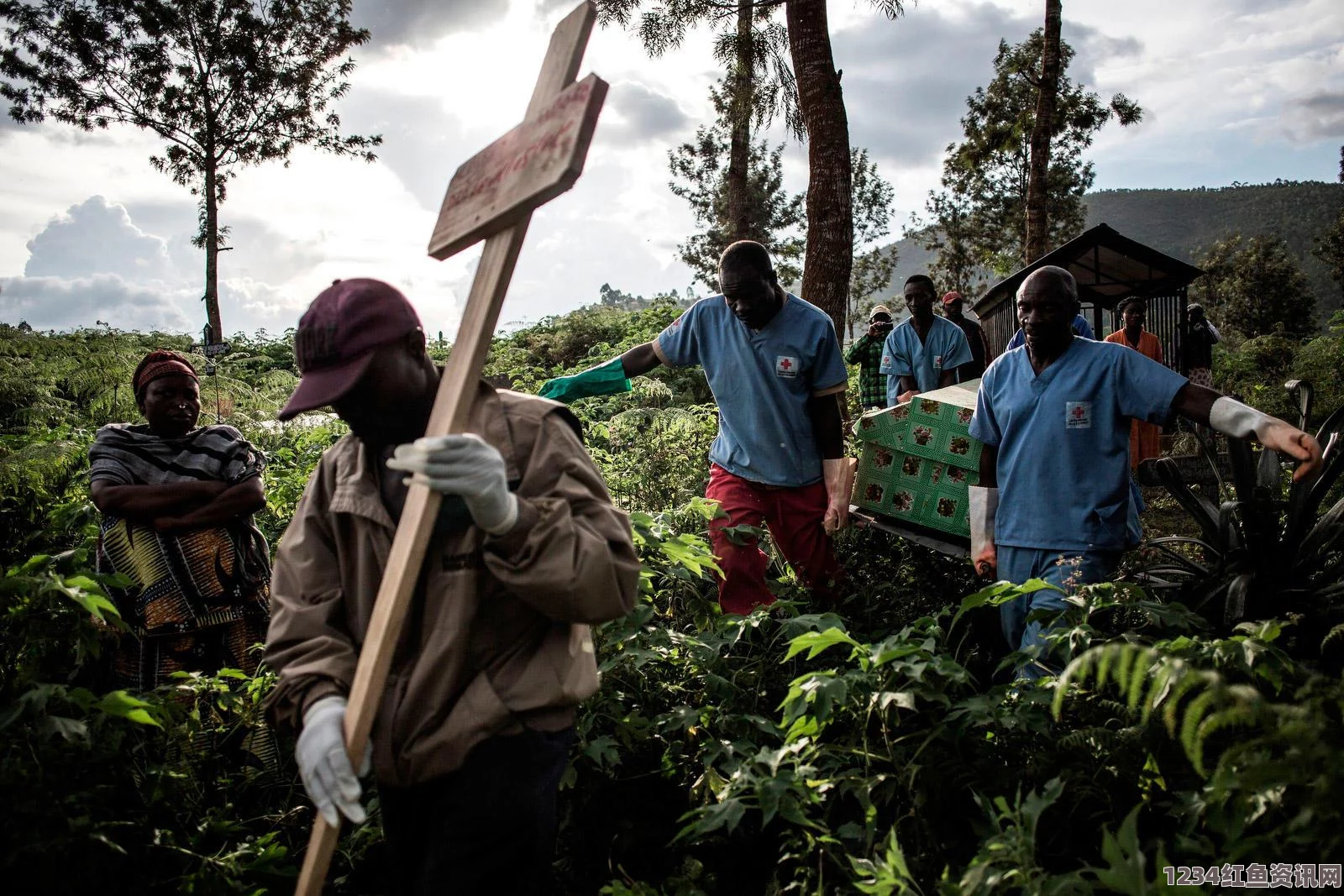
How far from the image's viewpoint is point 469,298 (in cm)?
178

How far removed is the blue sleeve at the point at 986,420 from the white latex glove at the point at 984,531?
23 centimetres

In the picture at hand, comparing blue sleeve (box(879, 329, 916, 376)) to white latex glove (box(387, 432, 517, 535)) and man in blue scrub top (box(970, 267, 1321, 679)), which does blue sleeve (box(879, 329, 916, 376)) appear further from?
white latex glove (box(387, 432, 517, 535))

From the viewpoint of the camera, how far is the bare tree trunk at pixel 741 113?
8.88 m

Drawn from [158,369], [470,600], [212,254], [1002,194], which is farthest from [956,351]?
[1002,194]

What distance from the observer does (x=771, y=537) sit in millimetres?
4621

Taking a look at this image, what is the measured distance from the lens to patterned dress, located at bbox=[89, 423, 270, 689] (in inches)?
137

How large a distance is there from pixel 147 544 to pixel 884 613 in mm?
3445

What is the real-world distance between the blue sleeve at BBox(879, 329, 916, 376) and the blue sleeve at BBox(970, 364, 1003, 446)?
3318mm

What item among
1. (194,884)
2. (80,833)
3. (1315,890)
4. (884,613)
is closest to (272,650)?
(80,833)

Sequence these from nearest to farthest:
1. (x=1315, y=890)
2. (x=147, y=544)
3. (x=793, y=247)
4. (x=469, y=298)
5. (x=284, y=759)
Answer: (x=1315, y=890) → (x=469, y=298) → (x=284, y=759) → (x=147, y=544) → (x=793, y=247)

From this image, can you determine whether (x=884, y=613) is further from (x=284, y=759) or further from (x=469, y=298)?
(x=469, y=298)

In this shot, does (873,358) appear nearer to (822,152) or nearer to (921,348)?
(921,348)

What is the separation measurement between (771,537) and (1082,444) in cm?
162

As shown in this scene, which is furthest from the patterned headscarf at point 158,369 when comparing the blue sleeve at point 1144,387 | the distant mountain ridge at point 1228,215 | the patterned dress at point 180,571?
the distant mountain ridge at point 1228,215
